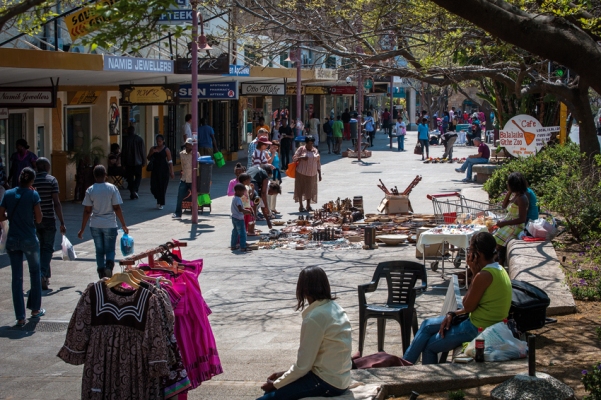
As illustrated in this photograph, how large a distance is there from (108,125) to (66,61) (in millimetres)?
7198

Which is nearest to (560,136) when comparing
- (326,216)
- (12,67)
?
(326,216)

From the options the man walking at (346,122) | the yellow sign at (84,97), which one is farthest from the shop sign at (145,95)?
the man walking at (346,122)

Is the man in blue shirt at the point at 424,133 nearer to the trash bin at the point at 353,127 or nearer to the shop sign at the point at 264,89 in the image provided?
the shop sign at the point at 264,89

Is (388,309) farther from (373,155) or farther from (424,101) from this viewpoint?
(424,101)

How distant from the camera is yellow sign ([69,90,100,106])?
2197cm

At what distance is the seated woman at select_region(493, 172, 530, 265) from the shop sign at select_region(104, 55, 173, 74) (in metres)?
9.55

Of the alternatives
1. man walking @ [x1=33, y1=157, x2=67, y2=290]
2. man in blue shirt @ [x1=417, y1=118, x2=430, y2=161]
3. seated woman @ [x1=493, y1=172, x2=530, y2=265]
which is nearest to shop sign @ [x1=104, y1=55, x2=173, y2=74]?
man walking @ [x1=33, y1=157, x2=67, y2=290]

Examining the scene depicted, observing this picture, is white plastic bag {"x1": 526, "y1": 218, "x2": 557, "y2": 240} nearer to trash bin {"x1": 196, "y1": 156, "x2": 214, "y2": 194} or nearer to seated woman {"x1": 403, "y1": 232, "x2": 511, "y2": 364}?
seated woman {"x1": 403, "y1": 232, "x2": 511, "y2": 364}

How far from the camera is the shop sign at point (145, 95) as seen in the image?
20.8m

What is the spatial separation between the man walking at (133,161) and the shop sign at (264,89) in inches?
312

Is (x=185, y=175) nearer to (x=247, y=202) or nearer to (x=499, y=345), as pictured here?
(x=247, y=202)

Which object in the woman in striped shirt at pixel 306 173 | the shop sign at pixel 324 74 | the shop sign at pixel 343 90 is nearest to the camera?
the woman in striped shirt at pixel 306 173

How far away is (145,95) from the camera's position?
69.3ft

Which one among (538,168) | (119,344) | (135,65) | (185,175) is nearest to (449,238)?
(119,344)
